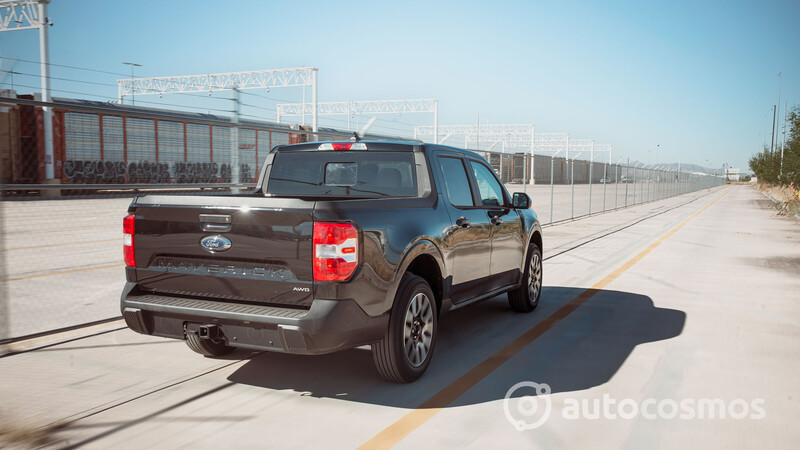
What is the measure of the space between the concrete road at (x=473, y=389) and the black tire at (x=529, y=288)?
0.14m

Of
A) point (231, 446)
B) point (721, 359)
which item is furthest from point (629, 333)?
point (231, 446)

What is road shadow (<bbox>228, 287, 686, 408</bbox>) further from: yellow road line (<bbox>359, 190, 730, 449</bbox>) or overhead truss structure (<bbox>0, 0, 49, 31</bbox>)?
overhead truss structure (<bbox>0, 0, 49, 31</bbox>)

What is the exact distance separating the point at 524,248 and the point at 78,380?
442 centimetres

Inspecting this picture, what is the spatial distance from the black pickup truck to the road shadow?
277mm

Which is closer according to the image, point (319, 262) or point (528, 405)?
point (319, 262)

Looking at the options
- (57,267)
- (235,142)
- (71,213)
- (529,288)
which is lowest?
(57,267)

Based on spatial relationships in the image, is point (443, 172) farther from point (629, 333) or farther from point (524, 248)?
point (629, 333)

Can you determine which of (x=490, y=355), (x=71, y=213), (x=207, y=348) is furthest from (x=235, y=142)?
(x=490, y=355)

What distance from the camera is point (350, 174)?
548 cm

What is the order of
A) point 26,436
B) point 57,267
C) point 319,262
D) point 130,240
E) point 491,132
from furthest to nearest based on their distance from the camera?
point 491,132, point 57,267, point 130,240, point 319,262, point 26,436

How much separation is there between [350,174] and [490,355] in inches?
75.8

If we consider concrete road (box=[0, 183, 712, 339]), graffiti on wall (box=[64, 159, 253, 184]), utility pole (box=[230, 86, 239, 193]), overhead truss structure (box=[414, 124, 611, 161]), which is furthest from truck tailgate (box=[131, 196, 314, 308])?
overhead truss structure (box=[414, 124, 611, 161])

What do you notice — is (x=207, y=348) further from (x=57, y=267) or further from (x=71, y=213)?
(x=57, y=267)

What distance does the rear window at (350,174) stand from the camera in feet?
17.6
